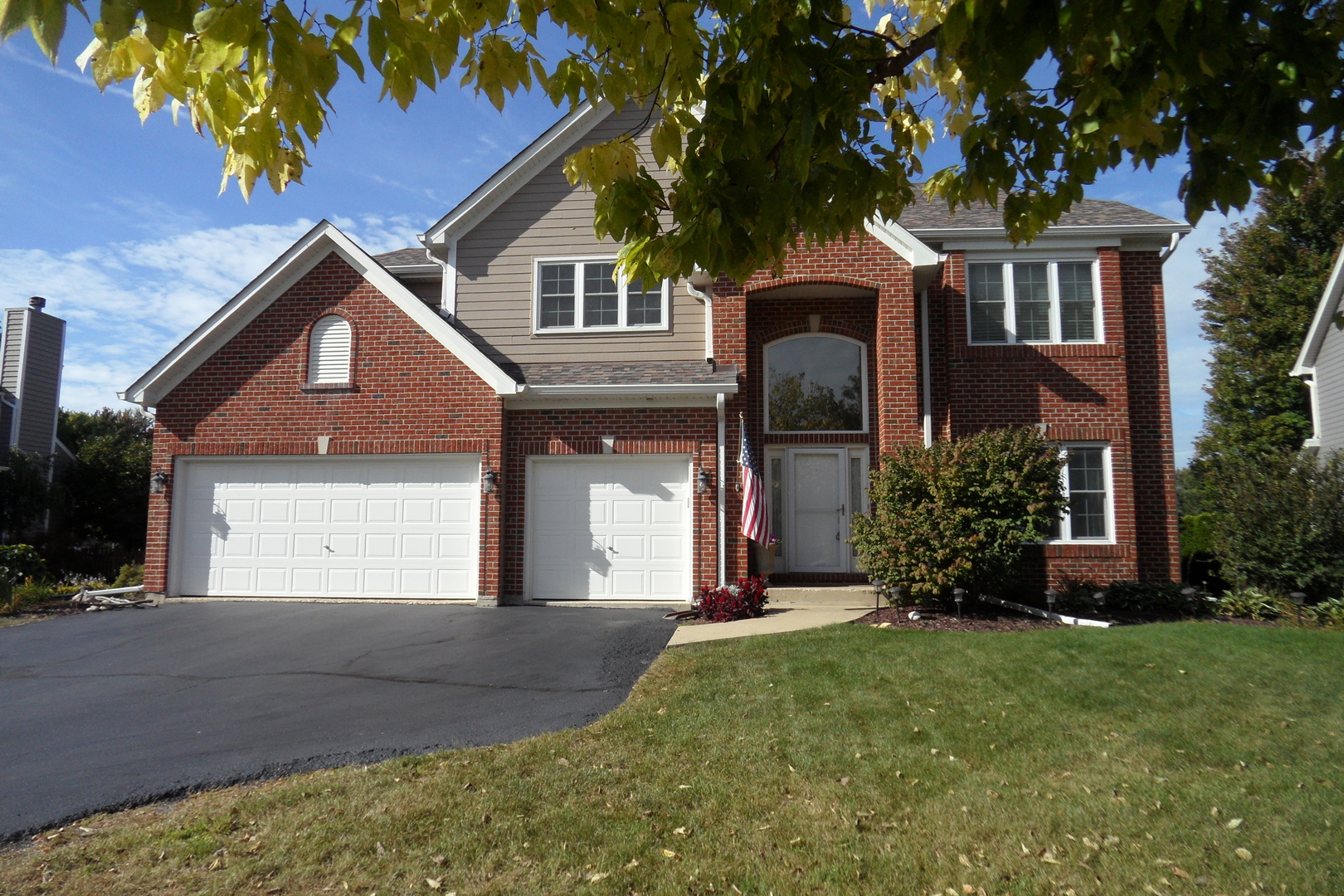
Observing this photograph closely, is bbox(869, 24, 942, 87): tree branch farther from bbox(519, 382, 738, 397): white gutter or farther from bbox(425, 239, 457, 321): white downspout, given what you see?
bbox(425, 239, 457, 321): white downspout

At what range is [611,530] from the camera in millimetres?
12445

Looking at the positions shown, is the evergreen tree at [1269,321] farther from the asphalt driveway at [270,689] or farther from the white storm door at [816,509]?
the asphalt driveway at [270,689]

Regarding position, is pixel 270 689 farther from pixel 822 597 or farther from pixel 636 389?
pixel 822 597

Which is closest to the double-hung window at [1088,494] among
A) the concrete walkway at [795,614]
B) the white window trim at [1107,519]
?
the white window trim at [1107,519]

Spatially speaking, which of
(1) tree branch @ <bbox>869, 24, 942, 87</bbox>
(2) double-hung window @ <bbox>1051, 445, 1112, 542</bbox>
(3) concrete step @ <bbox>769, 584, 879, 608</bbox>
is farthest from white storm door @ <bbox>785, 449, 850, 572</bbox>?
(1) tree branch @ <bbox>869, 24, 942, 87</bbox>

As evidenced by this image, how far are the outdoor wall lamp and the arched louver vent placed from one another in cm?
1341

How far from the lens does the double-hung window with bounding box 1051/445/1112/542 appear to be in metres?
12.9

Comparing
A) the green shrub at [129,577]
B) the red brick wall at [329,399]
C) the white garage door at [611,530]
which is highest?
the red brick wall at [329,399]

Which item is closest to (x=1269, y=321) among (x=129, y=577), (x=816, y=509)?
(x=816, y=509)

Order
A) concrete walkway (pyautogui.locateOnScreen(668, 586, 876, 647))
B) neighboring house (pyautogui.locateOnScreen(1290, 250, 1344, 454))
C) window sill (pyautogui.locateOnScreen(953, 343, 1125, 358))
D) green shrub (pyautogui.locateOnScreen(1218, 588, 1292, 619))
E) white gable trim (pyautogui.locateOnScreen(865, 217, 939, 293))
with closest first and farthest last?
concrete walkway (pyautogui.locateOnScreen(668, 586, 876, 647)) < green shrub (pyautogui.locateOnScreen(1218, 588, 1292, 619)) < white gable trim (pyautogui.locateOnScreen(865, 217, 939, 293)) < window sill (pyautogui.locateOnScreen(953, 343, 1125, 358)) < neighboring house (pyautogui.locateOnScreen(1290, 250, 1344, 454))

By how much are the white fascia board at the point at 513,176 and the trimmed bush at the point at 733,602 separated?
736 cm

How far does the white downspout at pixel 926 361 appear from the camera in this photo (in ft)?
41.3

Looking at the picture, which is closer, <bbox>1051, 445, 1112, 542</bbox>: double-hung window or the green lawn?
the green lawn

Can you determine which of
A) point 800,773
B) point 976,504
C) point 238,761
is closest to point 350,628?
point 238,761
